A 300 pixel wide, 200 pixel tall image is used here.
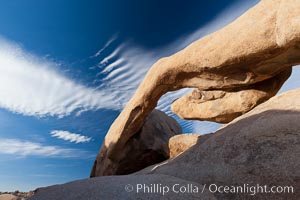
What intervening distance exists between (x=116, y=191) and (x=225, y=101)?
799cm

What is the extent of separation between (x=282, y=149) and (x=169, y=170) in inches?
110

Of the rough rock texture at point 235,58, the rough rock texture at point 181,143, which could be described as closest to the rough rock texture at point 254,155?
the rough rock texture at point 235,58

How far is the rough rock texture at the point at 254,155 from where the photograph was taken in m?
5.41

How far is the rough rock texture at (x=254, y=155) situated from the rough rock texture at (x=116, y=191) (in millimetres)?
1082

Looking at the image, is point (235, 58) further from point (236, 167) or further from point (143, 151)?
point (143, 151)

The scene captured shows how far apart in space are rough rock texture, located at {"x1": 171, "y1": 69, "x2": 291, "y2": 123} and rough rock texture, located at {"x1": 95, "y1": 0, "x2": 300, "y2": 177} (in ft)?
1.17

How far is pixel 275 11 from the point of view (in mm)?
7477

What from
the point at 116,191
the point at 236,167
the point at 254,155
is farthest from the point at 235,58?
the point at 116,191

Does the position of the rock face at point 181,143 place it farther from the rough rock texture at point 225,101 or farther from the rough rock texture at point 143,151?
the rough rock texture at point 143,151

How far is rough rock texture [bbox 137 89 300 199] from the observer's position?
5.41 m

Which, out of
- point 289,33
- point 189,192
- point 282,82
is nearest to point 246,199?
point 189,192

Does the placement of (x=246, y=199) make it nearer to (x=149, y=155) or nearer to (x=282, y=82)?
(x=282, y=82)

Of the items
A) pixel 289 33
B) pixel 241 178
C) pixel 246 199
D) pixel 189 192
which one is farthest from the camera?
pixel 289 33

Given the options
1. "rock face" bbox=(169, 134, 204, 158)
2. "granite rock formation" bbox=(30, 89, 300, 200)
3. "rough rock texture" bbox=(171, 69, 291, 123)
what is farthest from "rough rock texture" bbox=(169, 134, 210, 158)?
"granite rock formation" bbox=(30, 89, 300, 200)
